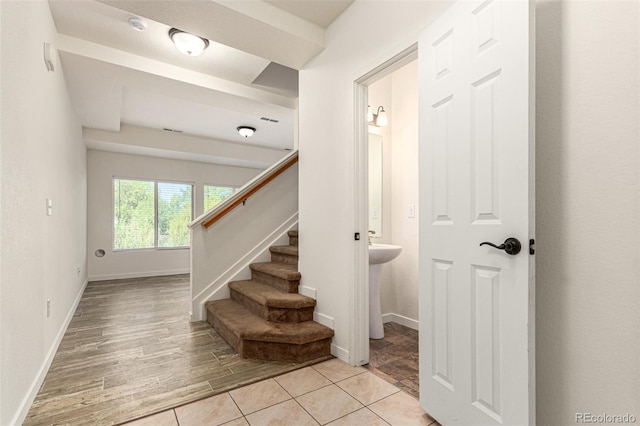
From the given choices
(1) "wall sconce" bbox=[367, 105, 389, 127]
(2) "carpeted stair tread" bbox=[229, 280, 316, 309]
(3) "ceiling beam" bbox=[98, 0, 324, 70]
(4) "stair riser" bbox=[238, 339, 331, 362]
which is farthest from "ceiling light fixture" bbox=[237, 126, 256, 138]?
(4) "stair riser" bbox=[238, 339, 331, 362]

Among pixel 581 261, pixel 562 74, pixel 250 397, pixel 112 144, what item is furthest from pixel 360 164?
pixel 112 144

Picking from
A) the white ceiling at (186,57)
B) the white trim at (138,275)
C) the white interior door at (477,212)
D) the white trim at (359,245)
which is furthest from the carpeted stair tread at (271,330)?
the white trim at (138,275)

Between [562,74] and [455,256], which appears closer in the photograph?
[562,74]

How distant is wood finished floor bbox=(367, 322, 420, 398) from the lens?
78.9 inches

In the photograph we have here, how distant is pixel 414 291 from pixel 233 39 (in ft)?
8.85

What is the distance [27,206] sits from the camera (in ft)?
5.63

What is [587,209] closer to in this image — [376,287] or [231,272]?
[376,287]

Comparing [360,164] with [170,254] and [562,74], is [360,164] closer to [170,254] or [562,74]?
[562,74]

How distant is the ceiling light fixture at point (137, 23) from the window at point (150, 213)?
149 inches

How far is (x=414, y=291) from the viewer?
3.02 meters

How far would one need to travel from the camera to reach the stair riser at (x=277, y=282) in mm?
2789

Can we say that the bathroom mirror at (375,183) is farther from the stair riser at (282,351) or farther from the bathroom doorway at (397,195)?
the stair riser at (282,351)

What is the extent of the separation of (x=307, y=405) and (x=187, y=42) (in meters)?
2.91

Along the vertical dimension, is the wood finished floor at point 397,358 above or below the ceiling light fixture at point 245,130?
below
